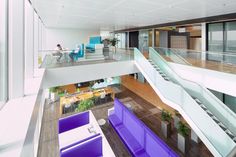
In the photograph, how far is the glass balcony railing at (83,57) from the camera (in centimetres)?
756

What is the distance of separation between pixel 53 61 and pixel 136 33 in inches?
421

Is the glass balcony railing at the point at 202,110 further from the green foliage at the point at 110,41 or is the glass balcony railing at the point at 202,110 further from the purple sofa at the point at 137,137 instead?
the green foliage at the point at 110,41

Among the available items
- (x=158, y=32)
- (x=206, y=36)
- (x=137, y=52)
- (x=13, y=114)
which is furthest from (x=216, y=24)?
(x=13, y=114)

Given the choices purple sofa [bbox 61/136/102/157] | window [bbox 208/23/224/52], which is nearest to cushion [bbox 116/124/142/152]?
purple sofa [bbox 61/136/102/157]

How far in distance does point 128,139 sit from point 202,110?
11.5ft

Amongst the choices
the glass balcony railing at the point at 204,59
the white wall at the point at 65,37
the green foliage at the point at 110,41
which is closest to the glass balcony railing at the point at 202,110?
the glass balcony railing at the point at 204,59

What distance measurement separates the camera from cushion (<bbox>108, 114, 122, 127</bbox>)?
8.55m

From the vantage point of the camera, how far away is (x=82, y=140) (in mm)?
5719

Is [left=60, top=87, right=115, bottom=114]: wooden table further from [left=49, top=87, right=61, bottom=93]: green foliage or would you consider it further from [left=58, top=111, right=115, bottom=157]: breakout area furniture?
[left=58, top=111, right=115, bottom=157]: breakout area furniture

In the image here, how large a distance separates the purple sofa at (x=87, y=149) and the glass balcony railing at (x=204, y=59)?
17.6ft

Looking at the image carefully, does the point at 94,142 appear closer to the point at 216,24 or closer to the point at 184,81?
the point at 184,81

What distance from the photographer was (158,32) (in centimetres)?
1435

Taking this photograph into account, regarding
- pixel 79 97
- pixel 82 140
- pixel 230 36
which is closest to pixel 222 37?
pixel 230 36

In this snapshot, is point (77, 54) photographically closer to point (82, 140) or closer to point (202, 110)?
point (82, 140)
